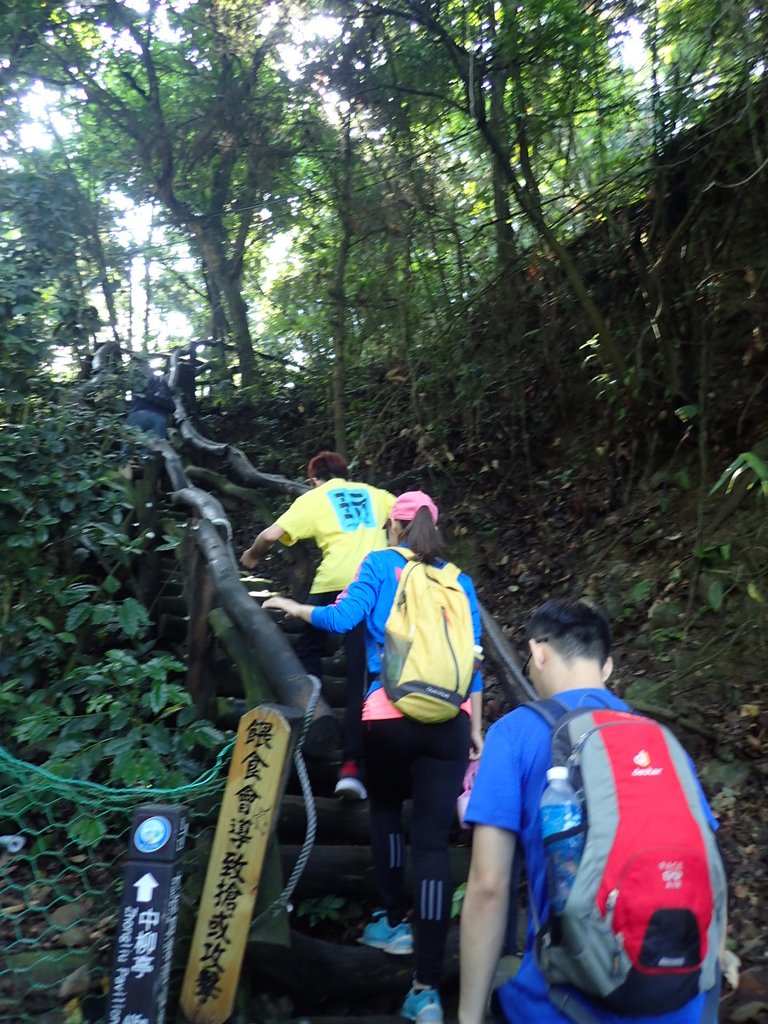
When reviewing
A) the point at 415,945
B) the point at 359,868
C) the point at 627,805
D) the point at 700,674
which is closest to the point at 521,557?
the point at 700,674

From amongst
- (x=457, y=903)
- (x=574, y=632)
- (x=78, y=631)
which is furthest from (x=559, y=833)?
(x=78, y=631)

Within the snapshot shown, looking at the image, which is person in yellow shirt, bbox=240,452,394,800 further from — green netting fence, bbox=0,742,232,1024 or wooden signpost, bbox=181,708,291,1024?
wooden signpost, bbox=181,708,291,1024

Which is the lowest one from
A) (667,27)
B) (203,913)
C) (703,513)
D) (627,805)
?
(203,913)

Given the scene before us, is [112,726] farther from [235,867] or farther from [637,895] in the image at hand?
[637,895]

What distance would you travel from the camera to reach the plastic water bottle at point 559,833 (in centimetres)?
158

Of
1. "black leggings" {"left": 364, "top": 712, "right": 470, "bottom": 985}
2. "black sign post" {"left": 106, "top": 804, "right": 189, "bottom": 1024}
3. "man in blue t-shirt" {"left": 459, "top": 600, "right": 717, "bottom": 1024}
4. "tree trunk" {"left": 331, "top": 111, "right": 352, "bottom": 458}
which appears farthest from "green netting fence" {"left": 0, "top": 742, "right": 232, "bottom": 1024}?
"tree trunk" {"left": 331, "top": 111, "right": 352, "bottom": 458}

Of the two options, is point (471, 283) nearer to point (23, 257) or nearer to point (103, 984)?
point (23, 257)

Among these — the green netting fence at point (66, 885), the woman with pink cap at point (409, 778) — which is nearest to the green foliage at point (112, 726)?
the green netting fence at point (66, 885)

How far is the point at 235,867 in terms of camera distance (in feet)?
9.03

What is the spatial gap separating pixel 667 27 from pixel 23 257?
16.8ft

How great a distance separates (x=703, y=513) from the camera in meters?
5.53

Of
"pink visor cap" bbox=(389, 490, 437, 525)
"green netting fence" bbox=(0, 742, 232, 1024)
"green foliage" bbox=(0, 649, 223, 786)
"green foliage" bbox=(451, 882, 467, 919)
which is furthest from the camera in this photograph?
"green foliage" bbox=(0, 649, 223, 786)

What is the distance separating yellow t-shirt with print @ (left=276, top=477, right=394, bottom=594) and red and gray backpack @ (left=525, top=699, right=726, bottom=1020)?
2626 mm

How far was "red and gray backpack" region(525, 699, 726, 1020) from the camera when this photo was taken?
4.91 ft
